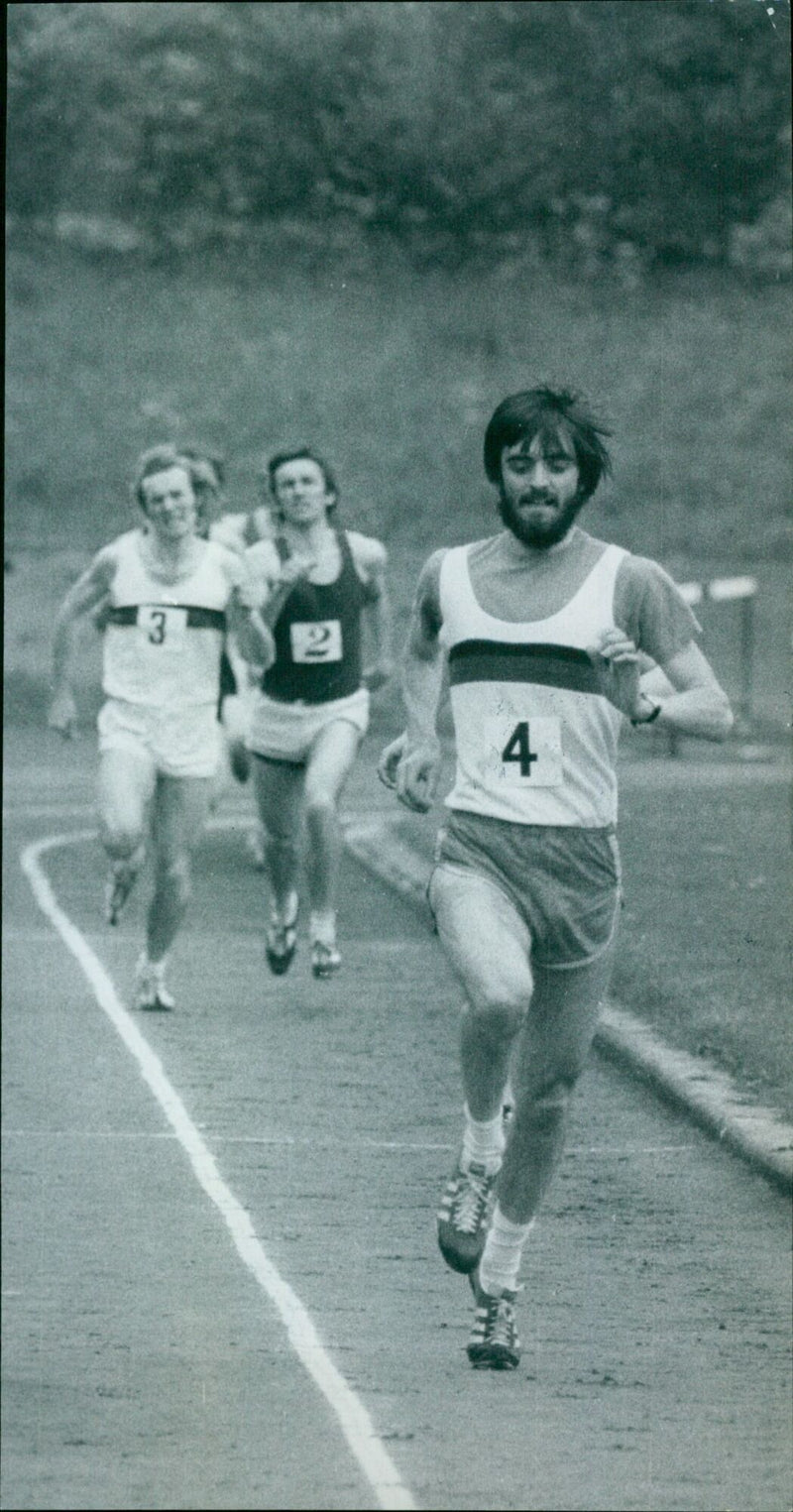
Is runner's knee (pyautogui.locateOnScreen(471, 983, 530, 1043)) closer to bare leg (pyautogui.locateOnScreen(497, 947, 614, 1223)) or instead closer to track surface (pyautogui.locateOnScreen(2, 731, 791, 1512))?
bare leg (pyautogui.locateOnScreen(497, 947, 614, 1223))

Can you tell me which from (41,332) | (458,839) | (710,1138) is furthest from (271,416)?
(41,332)

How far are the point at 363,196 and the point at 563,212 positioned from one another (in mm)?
492

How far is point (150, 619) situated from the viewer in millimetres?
7953

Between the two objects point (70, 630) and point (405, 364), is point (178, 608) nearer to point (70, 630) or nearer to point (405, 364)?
point (70, 630)

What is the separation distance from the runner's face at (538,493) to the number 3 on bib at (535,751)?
0.25 metres

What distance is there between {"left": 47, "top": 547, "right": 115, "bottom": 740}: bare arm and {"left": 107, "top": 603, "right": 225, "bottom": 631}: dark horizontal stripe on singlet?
2.0 inches

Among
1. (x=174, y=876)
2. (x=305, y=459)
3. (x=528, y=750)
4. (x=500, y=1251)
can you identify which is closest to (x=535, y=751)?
(x=528, y=750)

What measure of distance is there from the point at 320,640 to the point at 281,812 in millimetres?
2117

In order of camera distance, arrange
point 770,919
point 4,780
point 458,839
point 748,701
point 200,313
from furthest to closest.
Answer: point 4,780, point 748,701, point 200,313, point 770,919, point 458,839

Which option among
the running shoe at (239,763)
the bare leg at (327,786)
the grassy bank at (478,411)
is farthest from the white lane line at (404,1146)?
the running shoe at (239,763)

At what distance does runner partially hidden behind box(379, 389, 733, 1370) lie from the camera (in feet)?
17.8

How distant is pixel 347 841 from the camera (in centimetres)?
1856

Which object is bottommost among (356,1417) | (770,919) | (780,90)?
(356,1417)

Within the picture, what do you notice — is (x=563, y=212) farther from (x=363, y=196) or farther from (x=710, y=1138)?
(x=710, y=1138)
